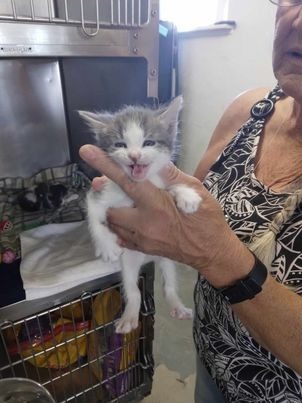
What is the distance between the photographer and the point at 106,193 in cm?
69

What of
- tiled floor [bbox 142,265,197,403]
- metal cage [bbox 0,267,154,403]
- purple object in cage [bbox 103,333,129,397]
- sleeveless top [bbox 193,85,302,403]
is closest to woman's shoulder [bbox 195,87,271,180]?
sleeveless top [bbox 193,85,302,403]

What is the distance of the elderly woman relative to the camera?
468 millimetres

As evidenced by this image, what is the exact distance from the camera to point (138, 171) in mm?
556

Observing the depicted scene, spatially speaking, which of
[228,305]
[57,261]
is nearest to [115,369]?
[57,261]

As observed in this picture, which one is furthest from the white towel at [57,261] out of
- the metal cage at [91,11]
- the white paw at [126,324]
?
the metal cage at [91,11]

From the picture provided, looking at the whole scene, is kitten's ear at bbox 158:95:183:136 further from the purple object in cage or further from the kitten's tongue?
the purple object in cage

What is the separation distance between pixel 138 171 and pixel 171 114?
16cm

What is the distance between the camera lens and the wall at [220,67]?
1.38 m

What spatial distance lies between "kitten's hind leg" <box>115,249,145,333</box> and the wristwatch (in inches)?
11.9

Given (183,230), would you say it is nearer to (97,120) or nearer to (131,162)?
(131,162)

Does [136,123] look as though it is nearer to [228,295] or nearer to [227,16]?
[228,295]

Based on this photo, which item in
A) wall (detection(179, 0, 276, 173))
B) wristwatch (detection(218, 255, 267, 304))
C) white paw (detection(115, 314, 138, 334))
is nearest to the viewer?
wristwatch (detection(218, 255, 267, 304))

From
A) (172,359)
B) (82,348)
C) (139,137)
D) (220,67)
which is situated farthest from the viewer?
(220,67)

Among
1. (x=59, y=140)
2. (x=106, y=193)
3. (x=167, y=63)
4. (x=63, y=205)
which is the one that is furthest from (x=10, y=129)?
(x=167, y=63)
